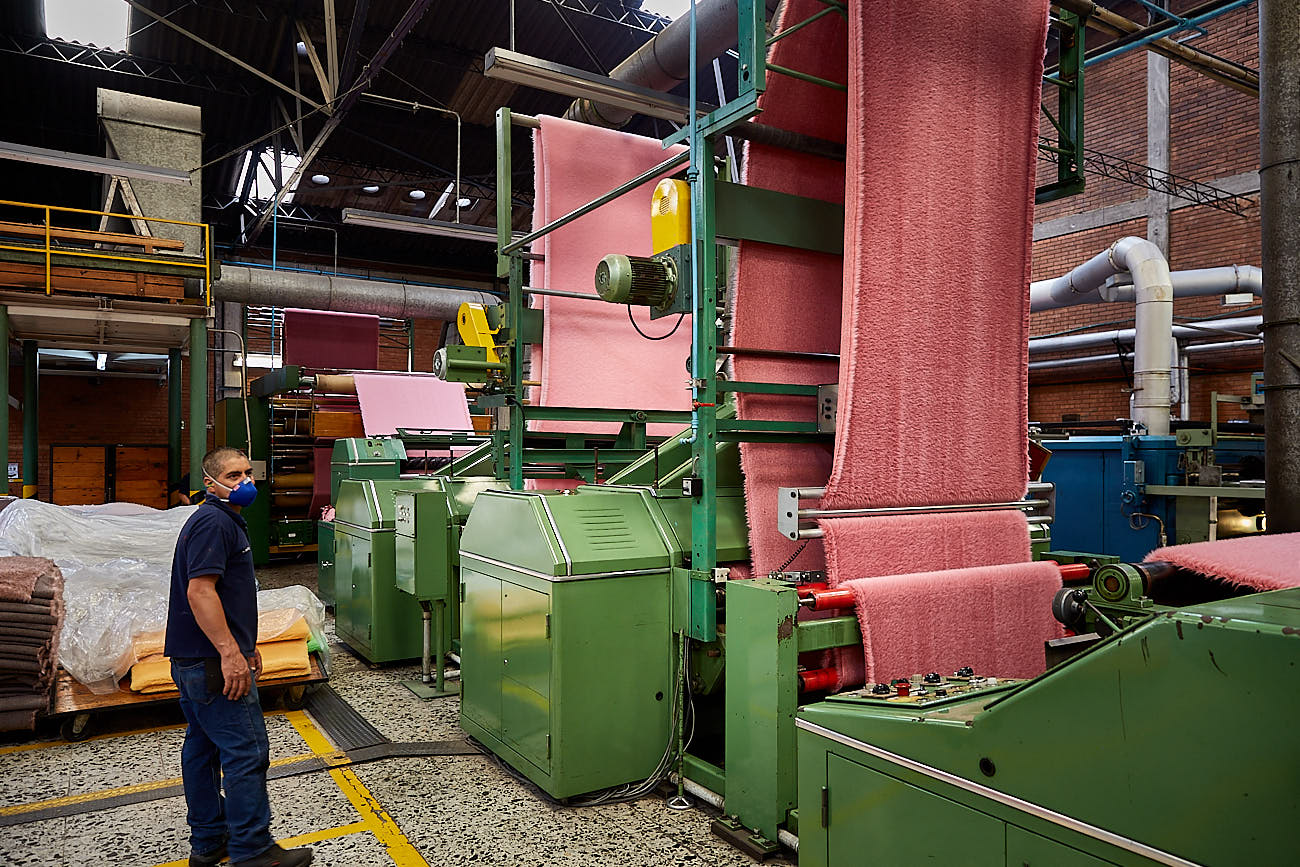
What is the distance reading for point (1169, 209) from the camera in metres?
11.8

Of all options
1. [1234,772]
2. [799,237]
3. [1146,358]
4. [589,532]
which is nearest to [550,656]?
Result: [589,532]

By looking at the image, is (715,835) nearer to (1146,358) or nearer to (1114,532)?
(1114,532)

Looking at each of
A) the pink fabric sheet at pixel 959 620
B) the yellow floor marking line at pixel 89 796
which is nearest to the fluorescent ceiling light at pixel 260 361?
the yellow floor marking line at pixel 89 796

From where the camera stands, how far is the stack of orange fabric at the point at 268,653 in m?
4.25

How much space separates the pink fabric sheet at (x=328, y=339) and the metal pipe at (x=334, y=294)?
242cm

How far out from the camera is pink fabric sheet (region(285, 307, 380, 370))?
9.87 metres

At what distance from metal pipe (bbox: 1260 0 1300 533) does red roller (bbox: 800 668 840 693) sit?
2.58m

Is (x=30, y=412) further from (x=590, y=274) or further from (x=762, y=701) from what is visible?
(x=762, y=701)

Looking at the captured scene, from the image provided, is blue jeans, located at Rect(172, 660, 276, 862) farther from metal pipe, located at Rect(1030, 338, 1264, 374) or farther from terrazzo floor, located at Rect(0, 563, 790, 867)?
metal pipe, located at Rect(1030, 338, 1264, 374)

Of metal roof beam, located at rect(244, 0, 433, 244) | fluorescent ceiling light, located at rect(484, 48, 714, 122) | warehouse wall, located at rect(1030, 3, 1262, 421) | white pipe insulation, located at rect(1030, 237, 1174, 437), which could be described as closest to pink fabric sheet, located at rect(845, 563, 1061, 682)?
fluorescent ceiling light, located at rect(484, 48, 714, 122)

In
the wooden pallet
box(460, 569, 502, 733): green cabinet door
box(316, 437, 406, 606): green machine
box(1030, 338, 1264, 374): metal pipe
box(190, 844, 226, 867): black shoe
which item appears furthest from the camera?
box(1030, 338, 1264, 374): metal pipe

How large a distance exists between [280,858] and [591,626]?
133 cm

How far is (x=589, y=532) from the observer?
10.9 feet

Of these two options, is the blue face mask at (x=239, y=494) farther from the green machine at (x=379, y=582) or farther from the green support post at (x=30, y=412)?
the green support post at (x=30, y=412)
